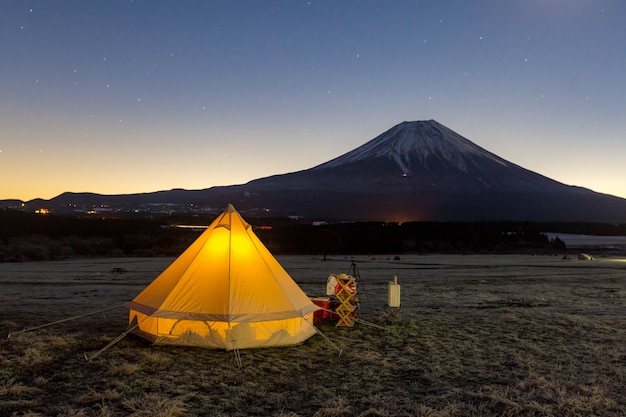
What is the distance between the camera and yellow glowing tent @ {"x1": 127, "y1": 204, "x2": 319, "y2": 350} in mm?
9844

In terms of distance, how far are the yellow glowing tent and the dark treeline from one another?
30.7 meters

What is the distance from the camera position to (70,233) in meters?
65.0

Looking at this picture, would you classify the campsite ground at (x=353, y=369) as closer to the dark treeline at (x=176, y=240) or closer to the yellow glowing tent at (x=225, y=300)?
the yellow glowing tent at (x=225, y=300)

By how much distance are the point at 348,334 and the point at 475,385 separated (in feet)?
12.7

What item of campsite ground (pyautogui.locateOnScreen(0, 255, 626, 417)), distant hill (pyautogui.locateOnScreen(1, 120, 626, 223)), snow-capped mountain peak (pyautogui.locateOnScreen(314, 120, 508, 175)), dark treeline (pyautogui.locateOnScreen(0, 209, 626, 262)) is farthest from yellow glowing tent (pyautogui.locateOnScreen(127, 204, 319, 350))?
snow-capped mountain peak (pyautogui.locateOnScreen(314, 120, 508, 175))

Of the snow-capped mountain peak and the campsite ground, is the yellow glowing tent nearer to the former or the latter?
the campsite ground

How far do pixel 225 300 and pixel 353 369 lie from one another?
8.79ft

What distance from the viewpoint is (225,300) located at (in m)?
9.97

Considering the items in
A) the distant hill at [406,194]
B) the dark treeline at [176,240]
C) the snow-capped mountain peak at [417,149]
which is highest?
the snow-capped mountain peak at [417,149]

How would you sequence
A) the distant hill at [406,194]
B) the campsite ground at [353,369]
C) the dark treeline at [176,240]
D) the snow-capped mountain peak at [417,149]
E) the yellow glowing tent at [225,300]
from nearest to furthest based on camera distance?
1. the campsite ground at [353,369]
2. the yellow glowing tent at [225,300]
3. the dark treeline at [176,240]
4. the distant hill at [406,194]
5. the snow-capped mountain peak at [417,149]

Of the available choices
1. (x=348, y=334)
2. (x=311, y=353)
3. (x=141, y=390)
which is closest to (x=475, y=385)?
(x=311, y=353)

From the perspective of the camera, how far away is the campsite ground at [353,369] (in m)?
6.84

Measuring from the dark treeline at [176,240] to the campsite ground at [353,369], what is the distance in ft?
98.7

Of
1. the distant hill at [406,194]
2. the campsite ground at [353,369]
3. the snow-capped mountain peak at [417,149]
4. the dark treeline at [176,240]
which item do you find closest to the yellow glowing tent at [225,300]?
the campsite ground at [353,369]
